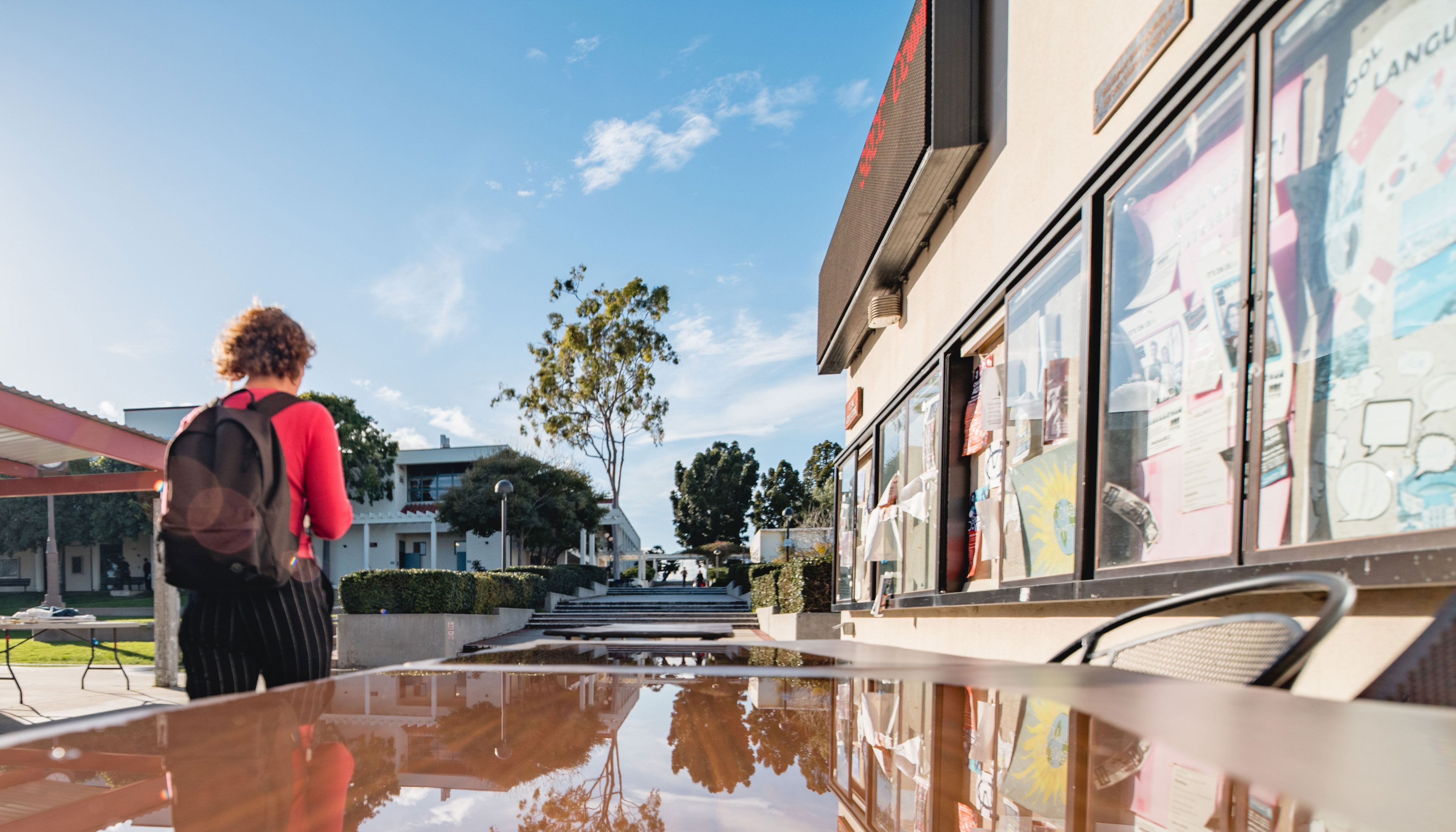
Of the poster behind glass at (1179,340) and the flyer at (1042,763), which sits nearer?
the flyer at (1042,763)

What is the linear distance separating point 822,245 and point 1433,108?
29.5 feet

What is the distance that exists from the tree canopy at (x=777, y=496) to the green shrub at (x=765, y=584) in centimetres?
2377

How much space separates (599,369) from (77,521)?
2590 centimetres

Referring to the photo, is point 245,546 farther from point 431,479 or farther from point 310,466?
point 431,479

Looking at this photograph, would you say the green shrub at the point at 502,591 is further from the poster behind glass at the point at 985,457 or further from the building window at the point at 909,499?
the poster behind glass at the point at 985,457

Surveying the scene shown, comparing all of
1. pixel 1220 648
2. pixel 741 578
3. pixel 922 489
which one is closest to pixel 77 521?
pixel 741 578

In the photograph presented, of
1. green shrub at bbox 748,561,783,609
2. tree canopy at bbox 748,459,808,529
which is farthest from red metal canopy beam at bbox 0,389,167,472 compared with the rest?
tree canopy at bbox 748,459,808,529

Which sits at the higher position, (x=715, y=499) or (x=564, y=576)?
(x=564, y=576)

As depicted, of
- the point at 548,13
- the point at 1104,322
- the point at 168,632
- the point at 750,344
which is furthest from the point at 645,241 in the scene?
the point at 1104,322

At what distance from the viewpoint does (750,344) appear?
20953 mm

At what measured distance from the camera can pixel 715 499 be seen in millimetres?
39875

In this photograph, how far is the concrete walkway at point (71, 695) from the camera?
6.25 m

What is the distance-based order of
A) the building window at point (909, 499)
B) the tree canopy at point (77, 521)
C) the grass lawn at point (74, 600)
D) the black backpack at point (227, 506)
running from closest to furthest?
the black backpack at point (227, 506), the building window at point (909, 499), the grass lawn at point (74, 600), the tree canopy at point (77, 521)

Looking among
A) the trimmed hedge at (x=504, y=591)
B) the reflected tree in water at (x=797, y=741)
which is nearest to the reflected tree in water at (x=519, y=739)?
the reflected tree in water at (x=797, y=741)
